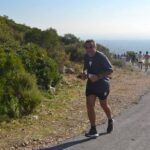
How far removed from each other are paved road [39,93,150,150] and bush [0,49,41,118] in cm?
209

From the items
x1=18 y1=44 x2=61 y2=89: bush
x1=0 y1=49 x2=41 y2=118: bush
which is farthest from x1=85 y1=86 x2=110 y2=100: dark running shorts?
x1=18 y1=44 x2=61 y2=89: bush

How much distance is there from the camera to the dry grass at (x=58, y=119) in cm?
989

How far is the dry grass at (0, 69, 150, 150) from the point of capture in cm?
989

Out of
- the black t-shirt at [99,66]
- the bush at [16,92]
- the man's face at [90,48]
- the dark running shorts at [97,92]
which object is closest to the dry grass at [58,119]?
the bush at [16,92]

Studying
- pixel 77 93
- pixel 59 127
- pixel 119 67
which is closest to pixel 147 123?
pixel 59 127

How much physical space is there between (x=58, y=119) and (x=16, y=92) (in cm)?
125

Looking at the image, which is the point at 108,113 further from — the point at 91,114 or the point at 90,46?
the point at 90,46

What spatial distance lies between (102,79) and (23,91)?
309 cm

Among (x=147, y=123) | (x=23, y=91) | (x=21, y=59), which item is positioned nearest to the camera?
(x=147, y=123)

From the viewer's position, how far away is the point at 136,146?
940 cm

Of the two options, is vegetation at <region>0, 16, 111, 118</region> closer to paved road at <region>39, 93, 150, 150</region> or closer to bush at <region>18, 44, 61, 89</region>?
bush at <region>18, 44, 61, 89</region>

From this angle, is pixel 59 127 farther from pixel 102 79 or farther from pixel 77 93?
pixel 77 93

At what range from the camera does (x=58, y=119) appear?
12164 millimetres

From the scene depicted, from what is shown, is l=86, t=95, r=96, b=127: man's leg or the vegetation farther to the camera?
the vegetation
